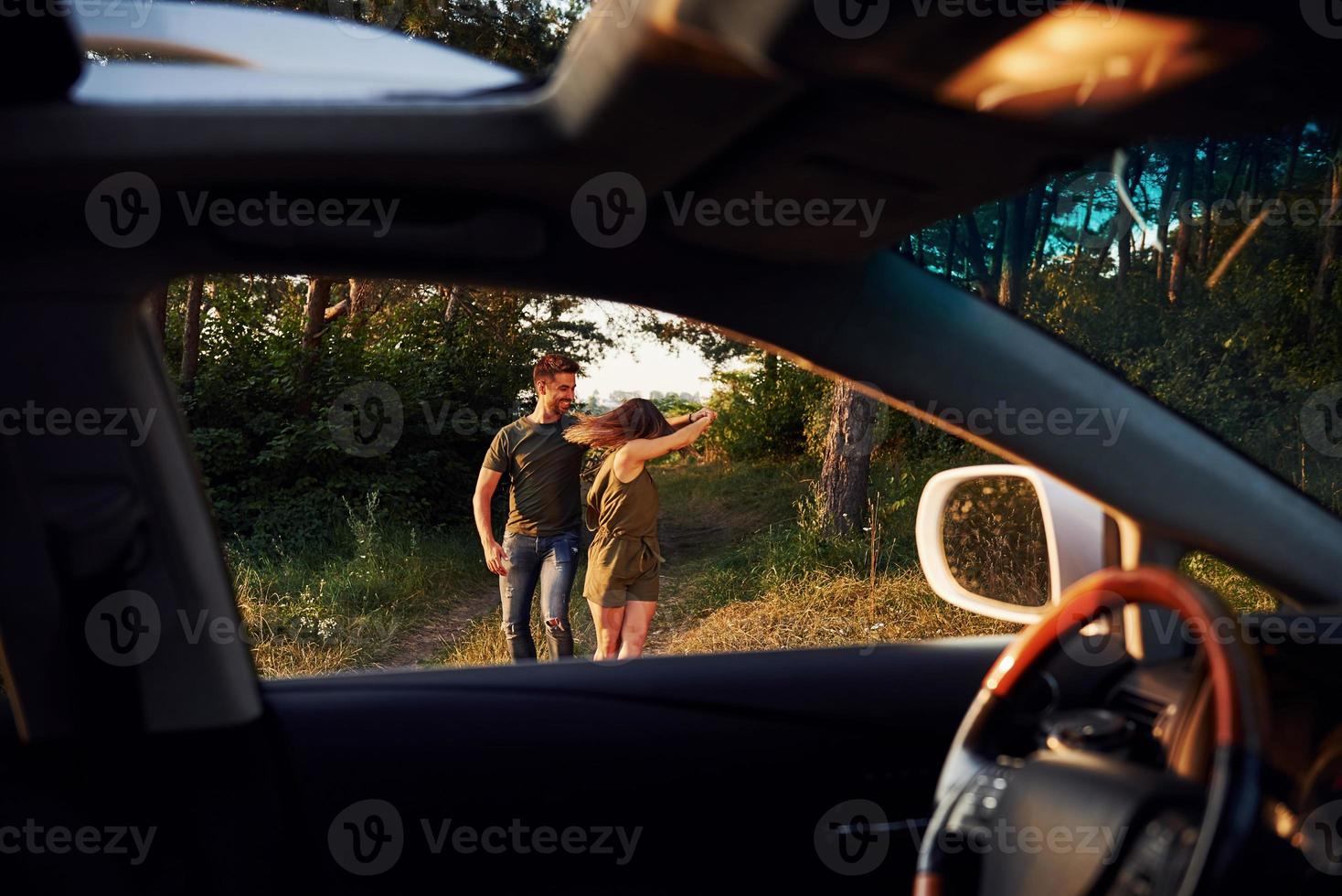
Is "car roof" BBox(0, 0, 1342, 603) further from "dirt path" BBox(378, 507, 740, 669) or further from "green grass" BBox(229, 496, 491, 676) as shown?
"green grass" BBox(229, 496, 491, 676)

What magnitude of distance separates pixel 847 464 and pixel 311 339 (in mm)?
6827

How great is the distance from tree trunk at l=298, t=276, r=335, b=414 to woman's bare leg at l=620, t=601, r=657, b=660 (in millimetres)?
7517

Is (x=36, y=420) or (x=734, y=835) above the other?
(x=36, y=420)

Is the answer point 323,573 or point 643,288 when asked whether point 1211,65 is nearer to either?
point 643,288

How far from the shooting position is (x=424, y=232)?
61.8 inches

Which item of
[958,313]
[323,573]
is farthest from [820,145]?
[323,573]

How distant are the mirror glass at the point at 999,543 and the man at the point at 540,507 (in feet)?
8.11

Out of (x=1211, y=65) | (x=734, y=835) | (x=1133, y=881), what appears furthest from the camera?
(x=734, y=835)

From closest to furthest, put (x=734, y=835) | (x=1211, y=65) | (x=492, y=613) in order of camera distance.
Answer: (x=1211, y=65)
(x=734, y=835)
(x=492, y=613)

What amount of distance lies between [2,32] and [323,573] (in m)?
9.57

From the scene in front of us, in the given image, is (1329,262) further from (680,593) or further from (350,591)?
(350,591)

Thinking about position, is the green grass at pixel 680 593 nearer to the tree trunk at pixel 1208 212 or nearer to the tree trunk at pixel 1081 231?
the tree trunk at pixel 1081 231

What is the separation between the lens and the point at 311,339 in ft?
43.1

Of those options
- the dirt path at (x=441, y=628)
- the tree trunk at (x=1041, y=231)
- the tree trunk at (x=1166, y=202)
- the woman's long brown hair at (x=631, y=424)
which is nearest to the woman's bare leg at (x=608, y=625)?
the woman's long brown hair at (x=631, y=424)
